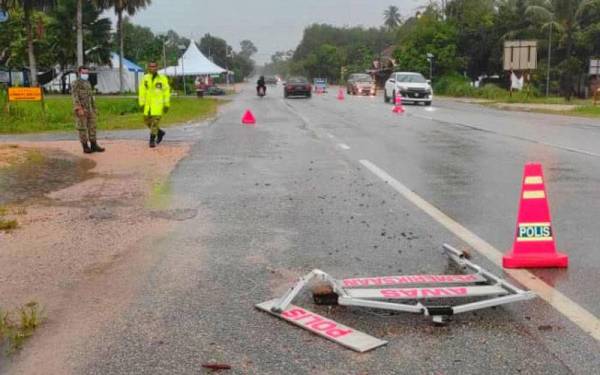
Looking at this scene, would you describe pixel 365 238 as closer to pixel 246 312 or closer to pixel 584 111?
pixel 246 312

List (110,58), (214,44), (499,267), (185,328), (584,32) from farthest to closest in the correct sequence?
1. (214,44)
2. (110,58)
3. (584,32)
4. (499,267)
5. (185,328)

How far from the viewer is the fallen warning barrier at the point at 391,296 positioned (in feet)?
13.9

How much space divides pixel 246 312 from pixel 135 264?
158 centimetres

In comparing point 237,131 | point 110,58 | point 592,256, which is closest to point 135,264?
point 592,256

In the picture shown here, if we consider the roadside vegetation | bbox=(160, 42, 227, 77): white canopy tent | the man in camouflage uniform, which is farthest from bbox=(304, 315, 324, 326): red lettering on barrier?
bbox=(160, 42, 227, 77): white canopy tent

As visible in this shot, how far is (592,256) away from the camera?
5902 mm

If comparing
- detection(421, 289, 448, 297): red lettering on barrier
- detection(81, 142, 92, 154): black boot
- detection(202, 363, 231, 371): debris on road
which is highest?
detection(81, 142, 92, 154): black boot

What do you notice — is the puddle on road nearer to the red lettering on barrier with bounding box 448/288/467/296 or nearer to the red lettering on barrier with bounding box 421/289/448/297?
the red lettering on barrier with bounding box 421/289/448/297

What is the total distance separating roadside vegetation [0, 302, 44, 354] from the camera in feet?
13.5

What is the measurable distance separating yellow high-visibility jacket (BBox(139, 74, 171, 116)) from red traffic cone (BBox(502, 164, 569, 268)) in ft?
33.2

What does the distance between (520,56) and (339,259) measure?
129ft

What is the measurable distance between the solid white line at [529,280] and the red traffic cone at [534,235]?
0.49 ft

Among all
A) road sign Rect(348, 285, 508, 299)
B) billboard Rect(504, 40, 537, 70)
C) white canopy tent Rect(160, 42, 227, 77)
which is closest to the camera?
road sign Rect(348, 285, 508, 299)

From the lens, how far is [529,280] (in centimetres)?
526
